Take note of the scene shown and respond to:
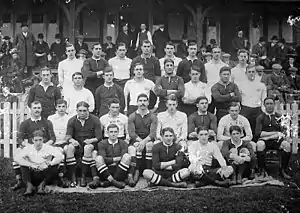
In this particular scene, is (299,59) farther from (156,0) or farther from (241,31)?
(156,0)

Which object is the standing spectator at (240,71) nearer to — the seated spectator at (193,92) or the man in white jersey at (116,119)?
the seated spectator at (193,92)

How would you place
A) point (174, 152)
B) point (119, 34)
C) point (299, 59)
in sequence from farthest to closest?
point (119, 34), point (299, 59), point (174, 152)

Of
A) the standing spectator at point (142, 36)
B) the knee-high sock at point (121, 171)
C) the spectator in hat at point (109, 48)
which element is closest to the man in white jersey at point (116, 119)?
the knee-high sock at point (121, 171)

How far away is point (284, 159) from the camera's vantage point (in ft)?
18.1

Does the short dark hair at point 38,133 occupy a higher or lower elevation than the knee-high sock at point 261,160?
higher

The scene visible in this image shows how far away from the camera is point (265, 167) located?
5516 mm

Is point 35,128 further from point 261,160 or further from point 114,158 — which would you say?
point 261,160

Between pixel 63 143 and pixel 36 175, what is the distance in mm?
529

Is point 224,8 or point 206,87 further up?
point 224,8

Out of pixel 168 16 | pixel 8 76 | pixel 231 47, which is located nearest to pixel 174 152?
pixel 8 76

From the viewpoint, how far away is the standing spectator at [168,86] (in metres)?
5.79

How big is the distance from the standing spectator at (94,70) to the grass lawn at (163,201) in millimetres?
1809

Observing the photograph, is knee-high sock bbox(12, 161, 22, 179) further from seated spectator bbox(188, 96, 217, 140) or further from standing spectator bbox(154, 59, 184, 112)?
seated spectator bbox(188, 96, 217, 140)

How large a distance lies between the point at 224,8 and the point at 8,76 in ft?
12.9
